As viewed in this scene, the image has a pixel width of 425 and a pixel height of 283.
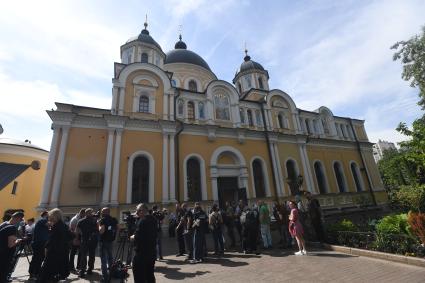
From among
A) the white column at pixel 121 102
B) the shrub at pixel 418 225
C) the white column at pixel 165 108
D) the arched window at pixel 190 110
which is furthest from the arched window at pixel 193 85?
the shrub at pixel 418 225

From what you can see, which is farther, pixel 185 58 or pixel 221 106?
pixel 185 58

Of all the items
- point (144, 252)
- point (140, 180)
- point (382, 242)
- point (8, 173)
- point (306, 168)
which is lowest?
point (382, 242)

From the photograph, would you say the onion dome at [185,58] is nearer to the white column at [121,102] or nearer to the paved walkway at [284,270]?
the white column at [121,102]

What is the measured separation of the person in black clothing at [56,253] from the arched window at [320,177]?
20657 millimetres

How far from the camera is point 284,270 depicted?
5.95 m

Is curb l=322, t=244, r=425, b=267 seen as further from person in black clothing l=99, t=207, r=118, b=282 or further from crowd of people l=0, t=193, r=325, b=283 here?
person in black clothing l=99, t=207, r=118, b=282

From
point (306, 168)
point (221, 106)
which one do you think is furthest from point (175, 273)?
point (306, 168)

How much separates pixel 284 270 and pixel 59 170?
12461mm

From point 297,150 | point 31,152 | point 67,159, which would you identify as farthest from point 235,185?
point 31,152

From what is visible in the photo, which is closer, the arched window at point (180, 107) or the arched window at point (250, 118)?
the arched window at point (180, 107)

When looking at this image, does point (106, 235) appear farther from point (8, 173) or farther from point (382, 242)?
point (8, 173)

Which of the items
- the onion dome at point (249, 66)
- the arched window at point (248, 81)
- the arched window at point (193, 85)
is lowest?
the arched window at point (193, 85)

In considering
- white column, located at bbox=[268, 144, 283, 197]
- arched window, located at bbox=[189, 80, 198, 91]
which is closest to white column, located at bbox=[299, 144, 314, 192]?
white column, located at bbox=[268, 144, 283, 197]

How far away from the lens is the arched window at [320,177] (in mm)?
20953
